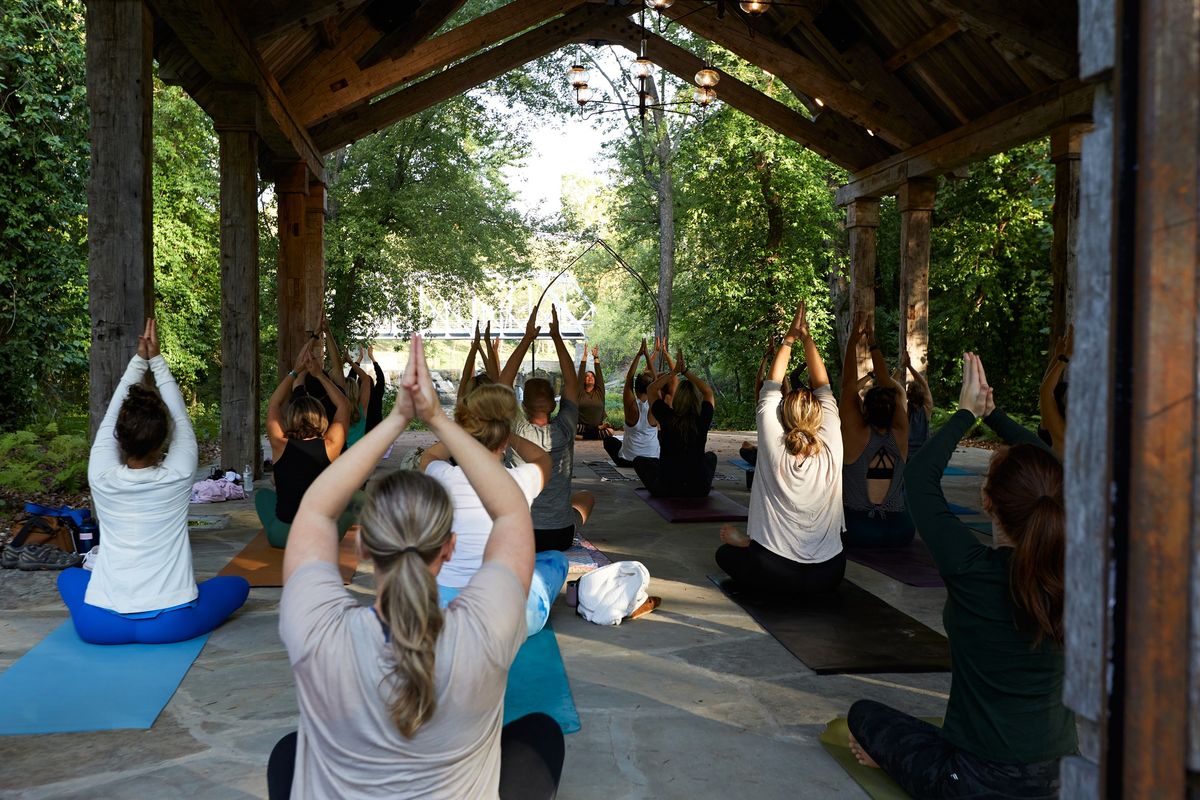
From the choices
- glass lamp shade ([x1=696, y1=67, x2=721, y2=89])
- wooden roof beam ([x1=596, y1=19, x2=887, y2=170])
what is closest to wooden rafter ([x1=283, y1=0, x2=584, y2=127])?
wooden roof beam ([x1=596, y1=19, x2=887, y2=170])

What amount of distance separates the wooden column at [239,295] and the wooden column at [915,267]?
20.7ft

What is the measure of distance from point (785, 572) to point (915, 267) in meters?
6.27

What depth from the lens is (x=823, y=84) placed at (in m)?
9.12

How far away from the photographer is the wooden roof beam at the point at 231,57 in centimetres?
559

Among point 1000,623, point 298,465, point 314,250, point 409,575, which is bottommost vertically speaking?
point 1000,623

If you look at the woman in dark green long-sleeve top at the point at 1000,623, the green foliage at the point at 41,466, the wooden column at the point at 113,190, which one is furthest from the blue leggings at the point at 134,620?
the green foliage at the point at 41,466

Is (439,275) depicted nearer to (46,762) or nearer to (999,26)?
(999,26)

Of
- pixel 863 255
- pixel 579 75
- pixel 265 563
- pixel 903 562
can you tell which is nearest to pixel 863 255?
pixel 863 255

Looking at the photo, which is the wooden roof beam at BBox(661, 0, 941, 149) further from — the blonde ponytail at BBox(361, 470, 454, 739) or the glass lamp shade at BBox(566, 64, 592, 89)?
the blonde ponytail at BBox(361, 470, 454, 739)

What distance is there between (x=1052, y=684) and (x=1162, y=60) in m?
1.53

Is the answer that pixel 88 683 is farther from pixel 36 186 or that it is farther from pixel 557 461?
pixel 36 186

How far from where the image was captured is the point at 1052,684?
2207 mm

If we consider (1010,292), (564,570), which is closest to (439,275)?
(1010,292)

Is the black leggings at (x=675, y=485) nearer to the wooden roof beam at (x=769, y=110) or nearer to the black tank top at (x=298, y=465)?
the black tank top at (x=298, y=465)
